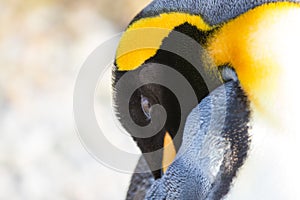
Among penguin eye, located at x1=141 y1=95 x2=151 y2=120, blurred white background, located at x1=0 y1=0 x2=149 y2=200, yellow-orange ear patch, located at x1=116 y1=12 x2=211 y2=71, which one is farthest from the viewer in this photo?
blurred white background, located at x1=0 y1=0 x2=149 y2=200

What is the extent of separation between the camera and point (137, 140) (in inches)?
42.7

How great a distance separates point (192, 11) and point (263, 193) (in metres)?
0.23

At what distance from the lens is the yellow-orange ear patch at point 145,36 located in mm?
865

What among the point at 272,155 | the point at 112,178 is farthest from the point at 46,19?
the point at 272,155

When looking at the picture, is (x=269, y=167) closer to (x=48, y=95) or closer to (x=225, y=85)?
(x=225, y=85)

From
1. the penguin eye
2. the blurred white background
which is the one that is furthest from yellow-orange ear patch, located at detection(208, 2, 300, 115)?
the blurred white background

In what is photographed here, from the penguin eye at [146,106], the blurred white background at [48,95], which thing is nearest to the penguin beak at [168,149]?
the penguin eye at [146,106]

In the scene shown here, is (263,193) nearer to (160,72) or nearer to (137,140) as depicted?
(160,72)

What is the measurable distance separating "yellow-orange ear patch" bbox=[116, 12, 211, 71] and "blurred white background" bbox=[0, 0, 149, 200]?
1331 millimetres

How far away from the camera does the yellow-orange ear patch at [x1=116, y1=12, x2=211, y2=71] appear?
86 cm

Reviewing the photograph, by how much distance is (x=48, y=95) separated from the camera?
8.57ft

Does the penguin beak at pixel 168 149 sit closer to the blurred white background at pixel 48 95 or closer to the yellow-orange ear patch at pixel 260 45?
the yellow-orange ear patch at pixel 260 45

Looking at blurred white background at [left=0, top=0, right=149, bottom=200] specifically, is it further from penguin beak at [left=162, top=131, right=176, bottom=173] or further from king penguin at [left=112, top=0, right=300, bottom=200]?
king penguin at [left=112, top=0, right=300, bottom=200]

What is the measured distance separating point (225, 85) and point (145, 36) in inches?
6.0
